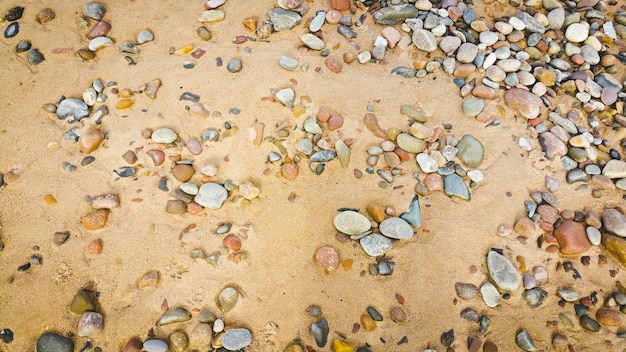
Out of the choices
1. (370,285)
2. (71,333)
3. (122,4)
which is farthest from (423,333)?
(122,4)

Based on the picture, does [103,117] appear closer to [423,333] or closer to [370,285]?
[370,285]

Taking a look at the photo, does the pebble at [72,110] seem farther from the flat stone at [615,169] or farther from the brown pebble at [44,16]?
the flat stone at [615,169]

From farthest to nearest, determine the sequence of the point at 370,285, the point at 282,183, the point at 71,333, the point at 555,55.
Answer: the point at 555,55, the point at 282,183, the point at 370,285, the point at 71,333

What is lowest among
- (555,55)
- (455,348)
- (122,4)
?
(455,348)

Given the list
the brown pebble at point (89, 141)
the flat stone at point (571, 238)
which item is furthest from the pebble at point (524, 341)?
the brown pebble at point (89, 141)

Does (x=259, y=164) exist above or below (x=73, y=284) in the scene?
above

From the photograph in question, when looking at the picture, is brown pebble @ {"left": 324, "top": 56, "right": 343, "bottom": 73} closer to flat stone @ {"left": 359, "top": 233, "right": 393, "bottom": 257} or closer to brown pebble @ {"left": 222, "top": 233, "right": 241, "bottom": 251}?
flat stone @ {"left": 359, "top": 233, "right": 393, "bottom": 257}
